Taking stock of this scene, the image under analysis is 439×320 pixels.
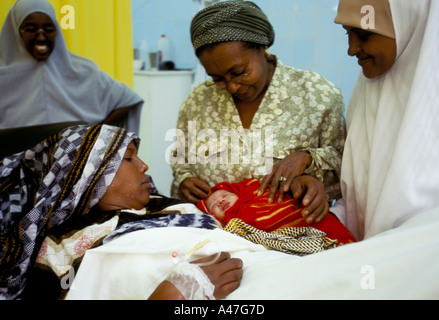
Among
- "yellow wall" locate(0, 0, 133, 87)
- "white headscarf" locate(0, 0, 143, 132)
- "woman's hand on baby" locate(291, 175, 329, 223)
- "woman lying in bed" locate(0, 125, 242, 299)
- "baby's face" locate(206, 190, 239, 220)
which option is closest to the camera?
"woman lying in bed" locate(0, 125, 242, 299)

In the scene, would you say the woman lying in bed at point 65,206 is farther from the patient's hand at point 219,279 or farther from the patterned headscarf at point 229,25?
the patterned headscarf at point 229,25

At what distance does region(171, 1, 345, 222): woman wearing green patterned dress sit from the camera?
175 cm

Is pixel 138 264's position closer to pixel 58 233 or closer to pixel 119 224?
pixel 119 224

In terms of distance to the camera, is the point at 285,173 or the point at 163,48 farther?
the point at 163,48

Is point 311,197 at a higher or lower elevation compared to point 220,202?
higher

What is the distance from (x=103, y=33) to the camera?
290cm

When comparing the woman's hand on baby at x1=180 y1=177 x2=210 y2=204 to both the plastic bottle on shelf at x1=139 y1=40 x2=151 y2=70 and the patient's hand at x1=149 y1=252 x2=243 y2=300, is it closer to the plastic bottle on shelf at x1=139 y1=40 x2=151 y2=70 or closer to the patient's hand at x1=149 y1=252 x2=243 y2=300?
the patient's hand at x1=149 y1=252 x2=243 y2=300

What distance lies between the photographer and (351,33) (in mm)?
1510

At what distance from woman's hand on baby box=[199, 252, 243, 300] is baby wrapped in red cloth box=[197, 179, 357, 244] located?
1.41 feet

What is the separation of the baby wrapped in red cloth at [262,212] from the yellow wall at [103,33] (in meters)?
1.76

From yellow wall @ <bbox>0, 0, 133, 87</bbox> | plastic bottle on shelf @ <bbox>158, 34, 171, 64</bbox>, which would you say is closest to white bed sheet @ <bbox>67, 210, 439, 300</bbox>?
yellow wall @ <bbox>0, 0, 133, 87</bbox>

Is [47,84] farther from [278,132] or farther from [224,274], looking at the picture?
[224,274]

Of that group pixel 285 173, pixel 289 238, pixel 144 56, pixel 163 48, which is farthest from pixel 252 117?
pixel 144 56

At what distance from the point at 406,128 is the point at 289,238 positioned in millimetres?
581
